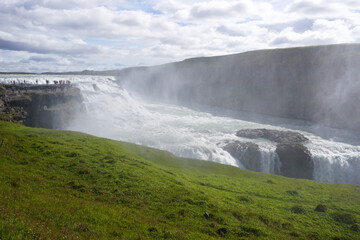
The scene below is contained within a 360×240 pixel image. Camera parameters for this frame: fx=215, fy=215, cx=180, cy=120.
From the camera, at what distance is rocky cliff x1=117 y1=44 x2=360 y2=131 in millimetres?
83000

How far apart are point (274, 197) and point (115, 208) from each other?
1859 centimetres

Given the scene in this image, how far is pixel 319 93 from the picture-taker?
3511 inches

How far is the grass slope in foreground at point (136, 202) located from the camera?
35.0ft

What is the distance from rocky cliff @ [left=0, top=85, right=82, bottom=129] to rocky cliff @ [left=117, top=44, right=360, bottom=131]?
8370cm

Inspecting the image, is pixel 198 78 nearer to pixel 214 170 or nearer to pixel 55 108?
pixel 55 108

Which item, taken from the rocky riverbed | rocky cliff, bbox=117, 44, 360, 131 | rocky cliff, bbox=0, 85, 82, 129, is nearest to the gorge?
the rocky riverbed

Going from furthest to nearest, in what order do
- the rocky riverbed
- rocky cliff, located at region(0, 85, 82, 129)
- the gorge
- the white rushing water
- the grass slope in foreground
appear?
the gorge < the rocky riverbed < the white rushing water < rocky cliff, located at region(0, 85, 82, 129) < the grass slope in foreground

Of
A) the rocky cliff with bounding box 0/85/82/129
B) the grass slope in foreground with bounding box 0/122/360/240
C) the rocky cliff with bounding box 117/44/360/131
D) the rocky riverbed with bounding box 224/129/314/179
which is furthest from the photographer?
the rocky cliff with bounding box 117/44/360/131

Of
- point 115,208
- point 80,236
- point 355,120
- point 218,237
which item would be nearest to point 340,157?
point 355,120

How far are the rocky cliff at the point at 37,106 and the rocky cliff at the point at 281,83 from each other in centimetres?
8370

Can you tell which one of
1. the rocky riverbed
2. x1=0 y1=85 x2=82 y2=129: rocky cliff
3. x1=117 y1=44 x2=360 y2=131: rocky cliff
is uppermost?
x1=117 y1=44 x2=360 y2=131: rocky cliff

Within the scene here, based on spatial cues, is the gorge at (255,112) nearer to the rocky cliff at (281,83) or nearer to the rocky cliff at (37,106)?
the rocky cliff at (281,83)

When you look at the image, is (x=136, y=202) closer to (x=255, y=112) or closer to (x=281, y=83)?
(x=255, y=112)

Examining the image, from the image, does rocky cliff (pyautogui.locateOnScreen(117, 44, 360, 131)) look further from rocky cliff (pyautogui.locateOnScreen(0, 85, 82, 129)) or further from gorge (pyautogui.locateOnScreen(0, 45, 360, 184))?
rocky cliff (pyautogui.locateOnScreen(0, 85, 82, 129))
